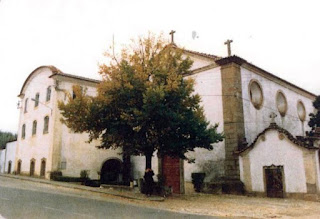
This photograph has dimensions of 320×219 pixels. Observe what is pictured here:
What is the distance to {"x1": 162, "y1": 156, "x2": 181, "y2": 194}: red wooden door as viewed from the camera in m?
21.6

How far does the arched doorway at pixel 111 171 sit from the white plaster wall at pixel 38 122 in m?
5.02

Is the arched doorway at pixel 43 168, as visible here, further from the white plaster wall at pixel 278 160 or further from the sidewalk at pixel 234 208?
the white plaster wall at pixel 278 160

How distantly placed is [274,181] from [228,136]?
12.6ft

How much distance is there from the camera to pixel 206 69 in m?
21.8

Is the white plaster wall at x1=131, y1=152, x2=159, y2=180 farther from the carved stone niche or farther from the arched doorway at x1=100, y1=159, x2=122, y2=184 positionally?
the carved stone niche

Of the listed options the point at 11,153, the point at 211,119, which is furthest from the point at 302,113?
the point at 11,153

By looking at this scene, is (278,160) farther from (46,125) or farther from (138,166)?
(46,125)

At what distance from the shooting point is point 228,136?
1962 cm

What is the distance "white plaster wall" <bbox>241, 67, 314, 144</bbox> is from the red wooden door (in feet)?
17.8

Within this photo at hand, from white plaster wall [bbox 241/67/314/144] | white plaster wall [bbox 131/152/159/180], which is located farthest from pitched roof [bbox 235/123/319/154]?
white plaster wall [bbox 131/152/159/180]

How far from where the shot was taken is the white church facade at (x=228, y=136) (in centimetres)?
1747

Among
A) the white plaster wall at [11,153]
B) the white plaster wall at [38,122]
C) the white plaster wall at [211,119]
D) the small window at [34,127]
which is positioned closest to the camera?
the white plaster wall at [211,119]

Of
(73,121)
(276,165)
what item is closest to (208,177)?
(276,165)

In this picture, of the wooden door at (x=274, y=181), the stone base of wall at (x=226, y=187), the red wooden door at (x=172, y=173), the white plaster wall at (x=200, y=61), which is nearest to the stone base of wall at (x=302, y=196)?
the wooden door at (x=274, y=181)
